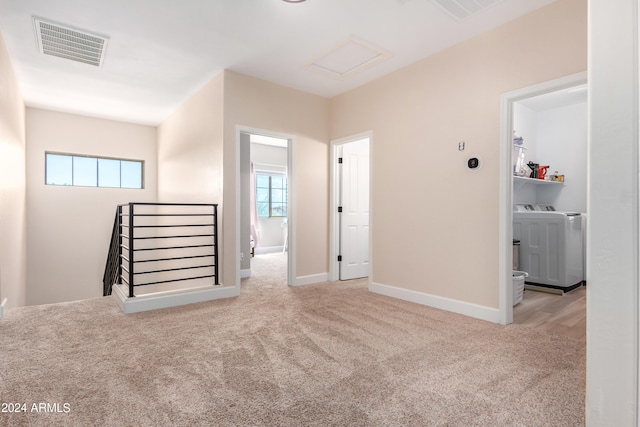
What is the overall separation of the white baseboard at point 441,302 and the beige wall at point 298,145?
100 centimetres

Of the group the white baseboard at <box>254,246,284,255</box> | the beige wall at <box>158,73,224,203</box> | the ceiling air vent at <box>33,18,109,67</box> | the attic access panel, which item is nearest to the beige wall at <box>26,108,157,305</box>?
the beige wall at <box>158,73,224,203</box>

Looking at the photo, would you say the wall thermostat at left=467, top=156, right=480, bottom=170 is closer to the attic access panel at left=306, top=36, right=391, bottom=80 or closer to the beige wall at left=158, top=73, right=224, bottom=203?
the attic access panel at left=306, top=36, right=391, bottom=80

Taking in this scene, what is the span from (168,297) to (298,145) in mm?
2397

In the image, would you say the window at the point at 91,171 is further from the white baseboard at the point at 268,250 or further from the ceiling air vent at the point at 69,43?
the white baseboard at the point at 268,250

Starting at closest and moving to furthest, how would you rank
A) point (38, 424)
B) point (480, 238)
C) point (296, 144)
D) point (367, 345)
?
1. point (38, 424)
2. point (367, 345)
3. point (480, 238)
4. point (296, 144)

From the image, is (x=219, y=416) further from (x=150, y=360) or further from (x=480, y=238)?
(x=480, y=238)

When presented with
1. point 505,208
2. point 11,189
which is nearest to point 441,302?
point 505,208

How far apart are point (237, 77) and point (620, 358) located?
397cm

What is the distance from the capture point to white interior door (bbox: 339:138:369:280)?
458cm

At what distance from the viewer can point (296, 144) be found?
168 inches

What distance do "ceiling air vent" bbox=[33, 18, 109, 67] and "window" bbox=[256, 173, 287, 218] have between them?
4790 mm

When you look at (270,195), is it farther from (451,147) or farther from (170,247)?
(451,147)

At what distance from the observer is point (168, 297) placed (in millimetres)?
3268

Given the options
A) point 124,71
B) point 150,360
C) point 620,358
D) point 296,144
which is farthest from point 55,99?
point 620,358
